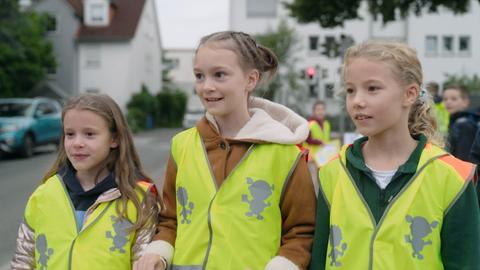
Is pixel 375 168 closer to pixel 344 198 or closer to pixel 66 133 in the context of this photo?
pixel 344 198

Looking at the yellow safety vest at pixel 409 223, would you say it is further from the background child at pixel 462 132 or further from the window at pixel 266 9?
the window at pixel 266 9

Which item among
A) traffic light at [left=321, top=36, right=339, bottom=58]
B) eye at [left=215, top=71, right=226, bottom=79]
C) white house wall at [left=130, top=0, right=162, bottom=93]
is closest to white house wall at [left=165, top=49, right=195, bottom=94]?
white house wall at [left=130, top=0, right=162, bottom=93]

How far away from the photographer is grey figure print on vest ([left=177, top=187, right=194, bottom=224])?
252cm

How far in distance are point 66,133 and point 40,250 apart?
1.78ft

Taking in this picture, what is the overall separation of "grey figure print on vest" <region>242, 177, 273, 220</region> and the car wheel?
17326 mm

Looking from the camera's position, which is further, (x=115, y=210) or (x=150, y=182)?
(x=150, y=182)

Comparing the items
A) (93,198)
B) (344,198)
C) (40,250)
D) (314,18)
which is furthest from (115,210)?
(314,18)

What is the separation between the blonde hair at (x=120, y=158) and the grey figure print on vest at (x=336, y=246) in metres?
0.82

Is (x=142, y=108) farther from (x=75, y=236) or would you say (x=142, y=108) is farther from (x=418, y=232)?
(x=418, y=232)

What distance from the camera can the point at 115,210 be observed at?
2639 millimetres

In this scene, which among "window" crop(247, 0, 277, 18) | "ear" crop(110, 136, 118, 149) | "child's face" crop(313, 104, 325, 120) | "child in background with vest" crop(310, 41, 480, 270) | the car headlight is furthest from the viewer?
"window" crop(247, 0, 277, 18)

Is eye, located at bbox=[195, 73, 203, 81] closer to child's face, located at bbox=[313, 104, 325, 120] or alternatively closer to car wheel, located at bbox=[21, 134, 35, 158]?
child's face, located at bbox=[313, 104, 325, 120]

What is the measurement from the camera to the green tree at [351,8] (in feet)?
65.1

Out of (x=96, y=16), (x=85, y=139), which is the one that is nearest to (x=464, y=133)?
(x=85, y=139)
